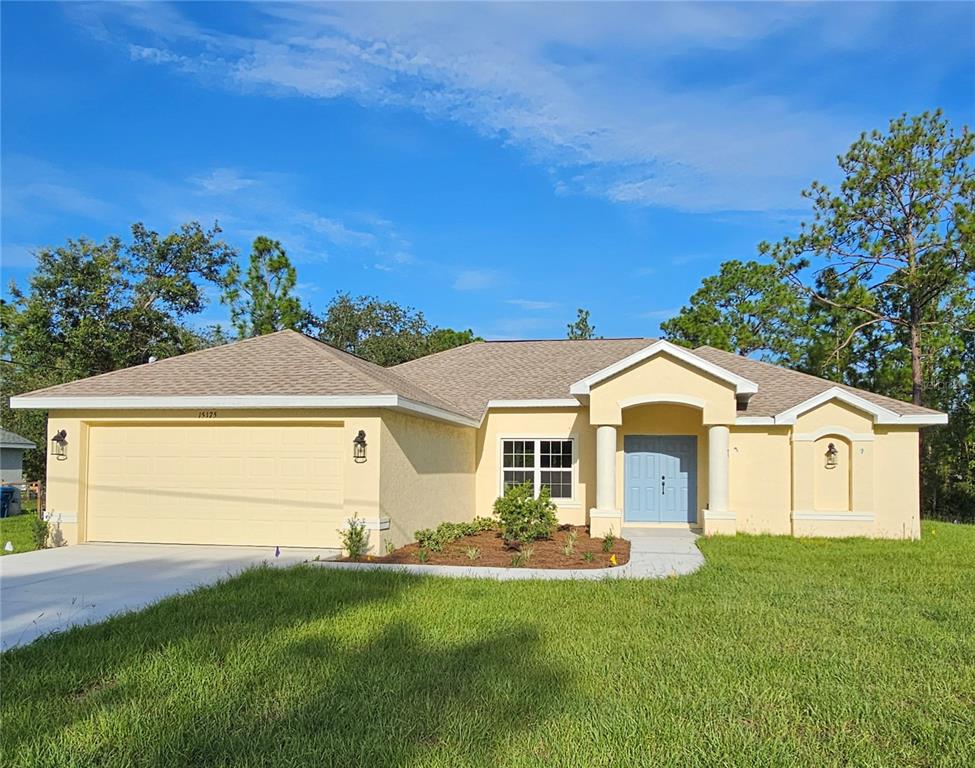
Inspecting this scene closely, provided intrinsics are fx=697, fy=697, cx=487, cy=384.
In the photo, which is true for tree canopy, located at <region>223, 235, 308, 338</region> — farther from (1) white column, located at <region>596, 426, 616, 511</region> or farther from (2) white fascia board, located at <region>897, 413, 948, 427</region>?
(2) white fascia board, located at <region>897, 413, 948, 427</region>

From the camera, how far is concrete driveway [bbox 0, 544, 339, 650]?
7152 mm

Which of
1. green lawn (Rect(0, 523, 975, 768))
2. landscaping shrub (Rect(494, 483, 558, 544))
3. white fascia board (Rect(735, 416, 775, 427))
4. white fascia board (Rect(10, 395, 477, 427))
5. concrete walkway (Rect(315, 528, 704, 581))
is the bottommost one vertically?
concrete walkway (Rect(315, 528, 704, 581))

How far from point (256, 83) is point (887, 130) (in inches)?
919

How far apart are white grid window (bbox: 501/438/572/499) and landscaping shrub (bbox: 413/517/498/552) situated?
152 centimetres

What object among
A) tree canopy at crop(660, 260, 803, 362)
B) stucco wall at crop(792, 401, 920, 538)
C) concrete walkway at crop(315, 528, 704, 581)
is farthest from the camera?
tree canopy at crop(660, 260, 803, 362)

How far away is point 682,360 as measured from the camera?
15148 millimetres

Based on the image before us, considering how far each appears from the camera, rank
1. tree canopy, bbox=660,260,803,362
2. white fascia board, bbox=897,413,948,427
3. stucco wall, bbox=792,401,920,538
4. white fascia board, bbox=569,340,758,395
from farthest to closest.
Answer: tree canopy, bbox=660,260,803,362 → stucco wall, bbox=792,401,920,538 → white fascia board, bbox=897,413,948,427 → white fascia board, bbox=569,340,758,395

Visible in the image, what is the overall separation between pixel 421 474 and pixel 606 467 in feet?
13.8

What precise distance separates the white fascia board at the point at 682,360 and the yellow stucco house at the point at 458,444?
0.16ft

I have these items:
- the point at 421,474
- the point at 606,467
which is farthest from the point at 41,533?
the point at 606,467

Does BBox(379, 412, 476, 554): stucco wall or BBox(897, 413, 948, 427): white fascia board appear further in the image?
BBox(897, 413, 948, 427): white fascia board

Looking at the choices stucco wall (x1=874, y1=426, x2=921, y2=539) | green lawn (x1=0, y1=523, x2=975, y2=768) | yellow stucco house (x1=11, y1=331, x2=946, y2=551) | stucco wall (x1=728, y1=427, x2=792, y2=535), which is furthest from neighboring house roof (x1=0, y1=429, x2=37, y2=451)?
stucco wall (x1=874, y1=426, x2=921, y2=539)

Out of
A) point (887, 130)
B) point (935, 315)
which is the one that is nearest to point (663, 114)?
point (887, 130)

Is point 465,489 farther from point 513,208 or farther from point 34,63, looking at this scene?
point 34,63
